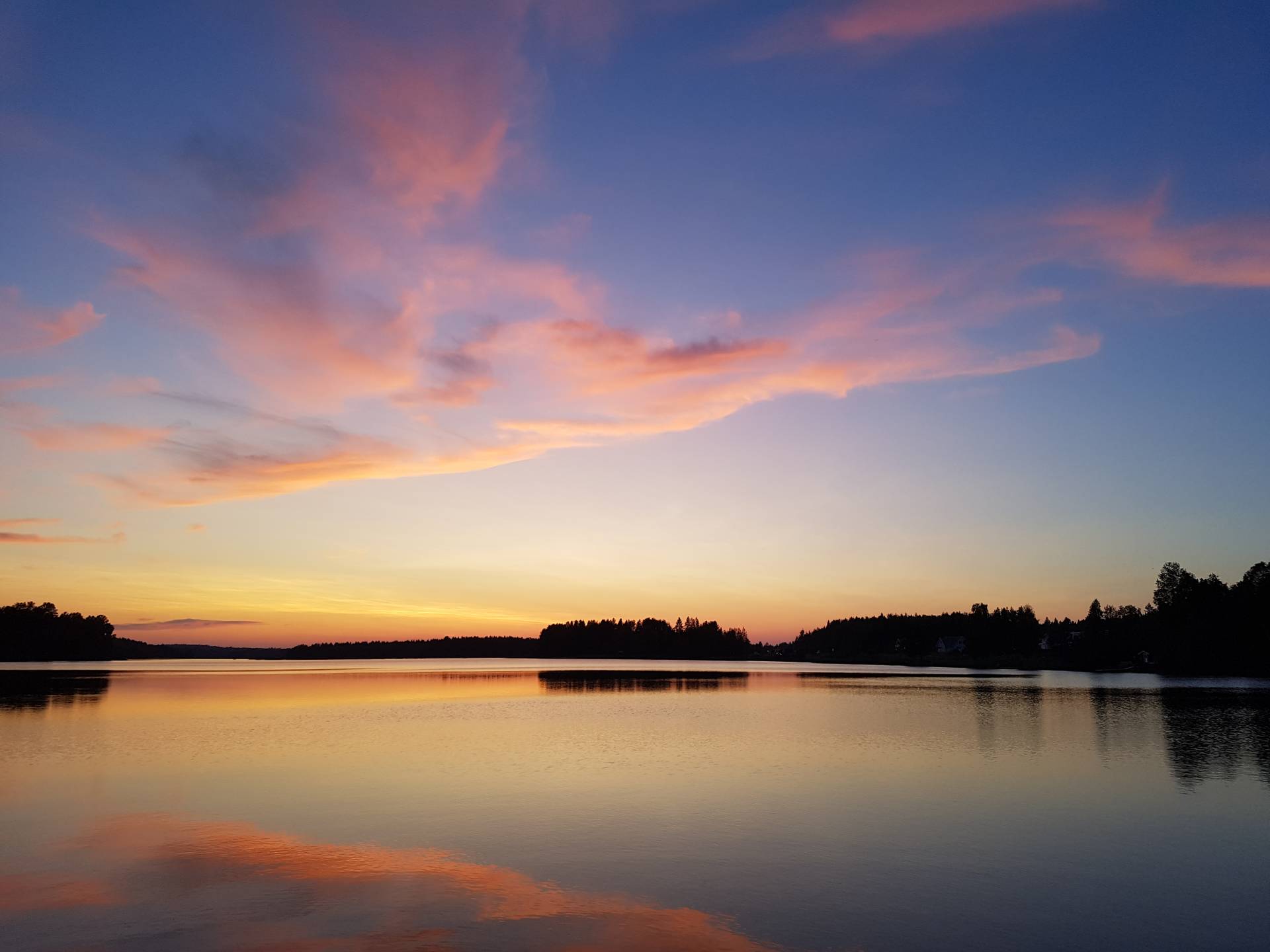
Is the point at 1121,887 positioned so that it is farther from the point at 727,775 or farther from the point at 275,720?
the point at 275,720

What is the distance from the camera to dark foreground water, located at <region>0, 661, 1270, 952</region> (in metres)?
13.8

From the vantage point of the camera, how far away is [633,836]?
20188 millimetres

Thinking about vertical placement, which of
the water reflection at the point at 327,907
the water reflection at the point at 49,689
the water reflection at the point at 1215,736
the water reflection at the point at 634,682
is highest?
the water reflection at the point at 327,907

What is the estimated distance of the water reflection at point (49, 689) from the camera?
55969mm

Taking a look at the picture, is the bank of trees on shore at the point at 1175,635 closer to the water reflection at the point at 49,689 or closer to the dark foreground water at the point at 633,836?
the dark foreground water at the point at 633,836

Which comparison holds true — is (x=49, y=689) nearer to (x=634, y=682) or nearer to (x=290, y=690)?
(x=290, y=690)

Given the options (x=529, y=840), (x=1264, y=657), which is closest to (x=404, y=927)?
(x=529, y=840)

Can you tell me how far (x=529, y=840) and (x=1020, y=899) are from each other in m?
10.7

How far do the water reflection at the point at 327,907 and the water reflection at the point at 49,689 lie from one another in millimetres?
44789

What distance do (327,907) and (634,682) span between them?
292 feet

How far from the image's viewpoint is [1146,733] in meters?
40.8

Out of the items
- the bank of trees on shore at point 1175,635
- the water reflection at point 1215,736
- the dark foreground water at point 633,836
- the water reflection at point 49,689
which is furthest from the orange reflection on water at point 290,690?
the bank of trees on shore at point 1175,635

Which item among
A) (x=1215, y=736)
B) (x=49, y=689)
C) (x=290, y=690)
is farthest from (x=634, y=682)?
(x=1215, y=736)

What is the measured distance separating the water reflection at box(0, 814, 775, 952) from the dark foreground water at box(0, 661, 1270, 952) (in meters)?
0.07
